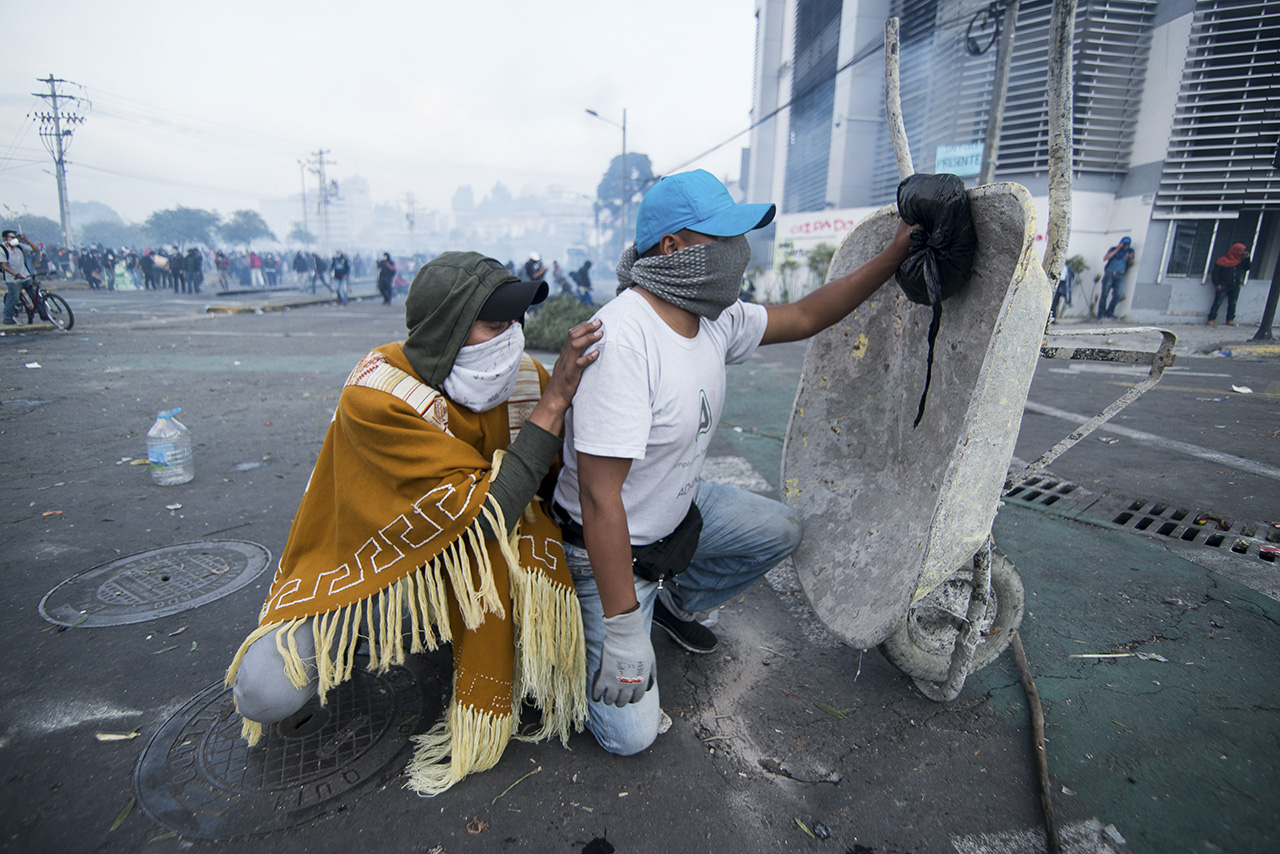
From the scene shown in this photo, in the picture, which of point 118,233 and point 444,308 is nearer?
point 444,308

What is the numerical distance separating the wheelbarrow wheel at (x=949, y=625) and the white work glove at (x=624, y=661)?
0.89 m

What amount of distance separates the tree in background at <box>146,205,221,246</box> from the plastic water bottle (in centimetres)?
7886

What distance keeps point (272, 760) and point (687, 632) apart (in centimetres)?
147

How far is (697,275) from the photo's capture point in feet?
6.31

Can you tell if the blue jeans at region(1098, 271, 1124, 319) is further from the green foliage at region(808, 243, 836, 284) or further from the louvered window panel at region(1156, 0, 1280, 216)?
the green foliage at region(808, 243, 836, 284)

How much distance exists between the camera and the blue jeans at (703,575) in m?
1.97

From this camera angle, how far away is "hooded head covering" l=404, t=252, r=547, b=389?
190 centimetres

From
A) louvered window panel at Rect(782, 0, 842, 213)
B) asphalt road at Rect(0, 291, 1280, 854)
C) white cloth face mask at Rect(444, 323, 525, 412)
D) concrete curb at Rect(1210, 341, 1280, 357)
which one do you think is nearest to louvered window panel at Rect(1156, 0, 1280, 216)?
concrete curb at Rect(1210, 341, 1280, 357)

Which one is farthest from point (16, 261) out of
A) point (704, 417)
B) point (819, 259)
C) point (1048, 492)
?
point (819, 259)

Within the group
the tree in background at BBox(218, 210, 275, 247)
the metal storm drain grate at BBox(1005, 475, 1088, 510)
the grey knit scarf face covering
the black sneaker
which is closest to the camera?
Answer: the grey knit scarf face covering

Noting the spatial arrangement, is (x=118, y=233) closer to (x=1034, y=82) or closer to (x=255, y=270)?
(x=255, y=270)

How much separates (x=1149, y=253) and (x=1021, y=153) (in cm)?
352

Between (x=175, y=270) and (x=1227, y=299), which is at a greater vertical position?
(x=1227, y=299)

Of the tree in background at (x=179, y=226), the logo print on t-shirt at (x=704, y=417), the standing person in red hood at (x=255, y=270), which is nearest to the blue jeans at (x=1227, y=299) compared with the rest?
the logo print on t-shirt at (x=704, y=417)
